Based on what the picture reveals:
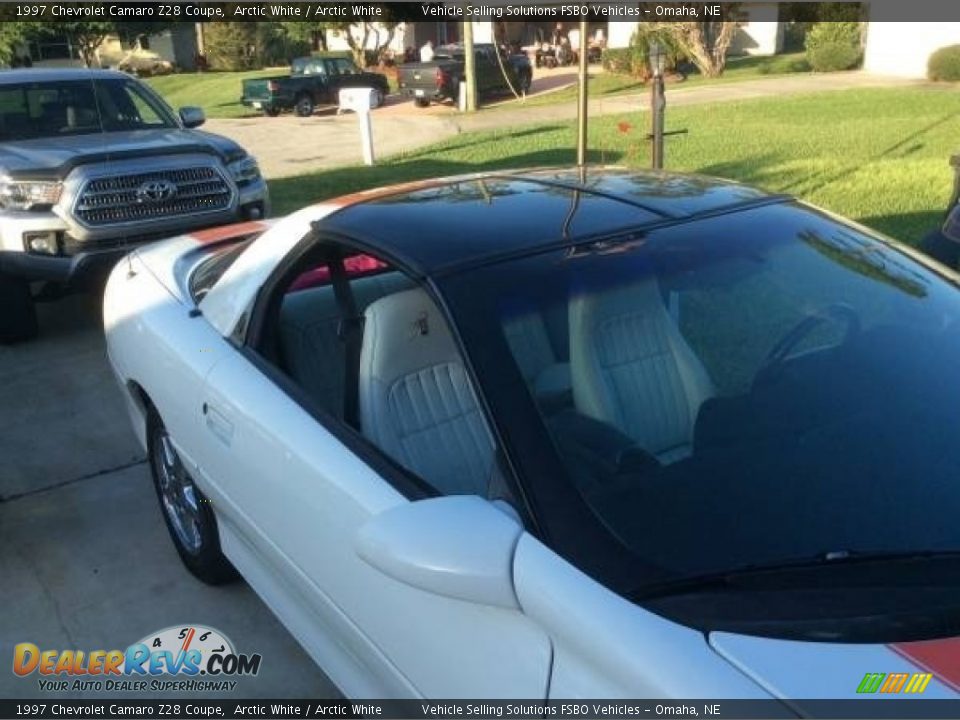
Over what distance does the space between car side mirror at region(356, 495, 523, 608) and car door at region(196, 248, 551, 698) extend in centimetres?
10

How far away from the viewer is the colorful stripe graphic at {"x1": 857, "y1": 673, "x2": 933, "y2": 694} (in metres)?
1.38

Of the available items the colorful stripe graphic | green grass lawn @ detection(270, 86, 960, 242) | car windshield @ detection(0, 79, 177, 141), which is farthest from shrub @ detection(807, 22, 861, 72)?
the colorful stripe graphic

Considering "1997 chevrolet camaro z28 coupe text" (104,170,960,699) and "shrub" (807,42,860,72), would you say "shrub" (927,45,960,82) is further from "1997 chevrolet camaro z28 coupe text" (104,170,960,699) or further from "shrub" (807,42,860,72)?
"1997 chevrolet camaro z28 coupe text" (104,170,960,699)

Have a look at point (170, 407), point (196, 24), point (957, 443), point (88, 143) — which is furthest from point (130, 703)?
point (196, 24)

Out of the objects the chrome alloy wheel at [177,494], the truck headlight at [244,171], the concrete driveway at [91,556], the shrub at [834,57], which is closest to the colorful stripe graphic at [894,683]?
the concrete driveway at [91,556]

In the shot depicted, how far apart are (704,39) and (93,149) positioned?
28273 mm

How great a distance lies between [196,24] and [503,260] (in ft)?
172

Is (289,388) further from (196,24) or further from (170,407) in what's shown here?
(196,24)

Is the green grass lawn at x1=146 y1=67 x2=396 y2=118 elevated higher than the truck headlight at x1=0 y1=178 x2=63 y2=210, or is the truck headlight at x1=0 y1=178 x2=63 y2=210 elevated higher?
the truck headlight at x1=0 y1=178 x2=63 y2=210

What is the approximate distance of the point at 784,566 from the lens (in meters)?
1.63

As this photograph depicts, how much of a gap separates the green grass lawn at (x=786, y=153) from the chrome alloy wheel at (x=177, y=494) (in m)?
5.69

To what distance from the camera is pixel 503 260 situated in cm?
214

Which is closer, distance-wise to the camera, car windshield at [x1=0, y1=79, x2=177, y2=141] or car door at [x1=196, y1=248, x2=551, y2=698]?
car door at [x1=196, y1=248, x2=551, y2=698]

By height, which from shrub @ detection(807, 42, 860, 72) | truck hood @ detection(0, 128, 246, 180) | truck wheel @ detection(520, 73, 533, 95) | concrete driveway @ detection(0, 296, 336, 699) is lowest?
concrete driveway @ detection(0, 296, 336, 699)
